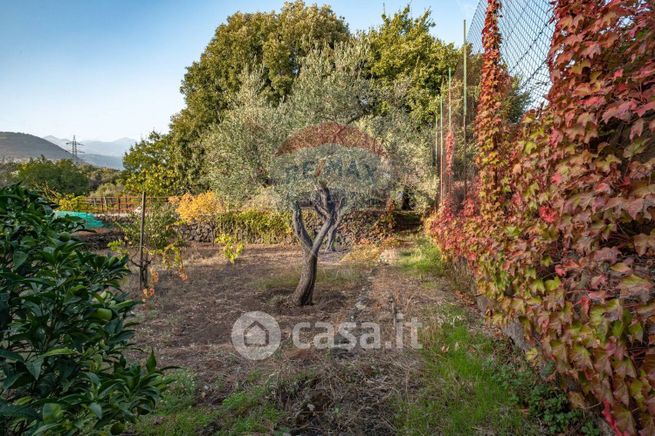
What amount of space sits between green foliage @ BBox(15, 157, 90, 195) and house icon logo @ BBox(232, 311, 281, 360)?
60.4 feet

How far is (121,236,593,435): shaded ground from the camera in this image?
89.6 inches

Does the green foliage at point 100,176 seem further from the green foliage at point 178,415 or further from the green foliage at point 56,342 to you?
the green foliage at point 56,342

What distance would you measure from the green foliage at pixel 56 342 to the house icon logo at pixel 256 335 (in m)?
2.30

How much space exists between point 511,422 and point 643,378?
1.01 metres

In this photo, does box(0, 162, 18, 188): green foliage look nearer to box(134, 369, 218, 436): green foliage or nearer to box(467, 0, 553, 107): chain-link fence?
box(134, 369, 218, 436): green foliage

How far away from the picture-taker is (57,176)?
1944 centimetres

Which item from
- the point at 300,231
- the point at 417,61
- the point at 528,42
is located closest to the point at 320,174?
the point at 300,231

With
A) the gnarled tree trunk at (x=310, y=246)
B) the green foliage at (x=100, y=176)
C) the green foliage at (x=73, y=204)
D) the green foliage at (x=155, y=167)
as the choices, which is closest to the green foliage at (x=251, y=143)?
the gnarled tree trunk at (x=310, y=246)

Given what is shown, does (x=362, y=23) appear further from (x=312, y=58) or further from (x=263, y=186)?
(x=263, y=186)

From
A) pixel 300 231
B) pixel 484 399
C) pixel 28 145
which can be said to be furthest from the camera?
pixel 28 145

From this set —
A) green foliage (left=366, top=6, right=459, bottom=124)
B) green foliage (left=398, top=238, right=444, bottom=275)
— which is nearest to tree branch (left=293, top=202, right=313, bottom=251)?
green foliage (left=398, top=238, right=444, bottom=275)

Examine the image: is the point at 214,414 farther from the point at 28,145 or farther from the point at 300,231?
the point at 28,145

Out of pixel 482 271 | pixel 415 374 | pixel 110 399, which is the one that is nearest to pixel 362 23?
pixel 482 271

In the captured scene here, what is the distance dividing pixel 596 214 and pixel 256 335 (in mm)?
3542
